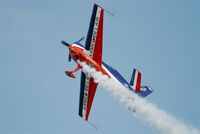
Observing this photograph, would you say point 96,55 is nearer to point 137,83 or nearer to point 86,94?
point 137,83

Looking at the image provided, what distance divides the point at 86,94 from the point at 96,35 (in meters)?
4.66

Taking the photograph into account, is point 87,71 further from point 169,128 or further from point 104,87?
point 169,128

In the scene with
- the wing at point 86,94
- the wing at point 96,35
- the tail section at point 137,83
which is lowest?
the wing at point 86,94

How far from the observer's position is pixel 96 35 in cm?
2855

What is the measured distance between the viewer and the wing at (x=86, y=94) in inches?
1170

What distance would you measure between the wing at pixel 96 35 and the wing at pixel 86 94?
1.89 metres

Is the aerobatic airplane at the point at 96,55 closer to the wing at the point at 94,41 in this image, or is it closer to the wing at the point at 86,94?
the wing at the point at 94,41

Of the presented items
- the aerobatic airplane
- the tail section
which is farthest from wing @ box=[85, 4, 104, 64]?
the tail section

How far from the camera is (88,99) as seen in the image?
101 ft

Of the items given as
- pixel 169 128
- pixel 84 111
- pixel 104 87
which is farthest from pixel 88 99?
pixel 169 128

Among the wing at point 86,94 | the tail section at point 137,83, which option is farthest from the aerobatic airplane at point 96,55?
the wing at point 86,94

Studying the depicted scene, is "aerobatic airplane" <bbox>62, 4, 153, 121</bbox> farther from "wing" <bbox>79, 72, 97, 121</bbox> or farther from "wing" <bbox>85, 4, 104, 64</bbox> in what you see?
"wing" <bbox>79, 72, 97, 121</bbox>

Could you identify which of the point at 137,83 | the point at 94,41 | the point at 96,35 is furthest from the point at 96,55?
the point at 137,83

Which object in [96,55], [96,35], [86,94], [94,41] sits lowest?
[86,94]
